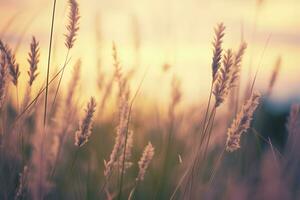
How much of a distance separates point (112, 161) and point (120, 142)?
0.09 meters

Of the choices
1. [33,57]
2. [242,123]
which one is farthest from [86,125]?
[242,123]

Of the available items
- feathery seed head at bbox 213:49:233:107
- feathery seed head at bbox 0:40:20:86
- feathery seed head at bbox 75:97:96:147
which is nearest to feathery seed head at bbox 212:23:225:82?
feathery seed head at bbox 213:49:233:107

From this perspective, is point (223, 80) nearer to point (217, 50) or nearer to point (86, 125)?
point (217, 50)

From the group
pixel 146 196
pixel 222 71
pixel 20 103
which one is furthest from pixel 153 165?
pixel 222 71

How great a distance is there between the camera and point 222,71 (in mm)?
1805

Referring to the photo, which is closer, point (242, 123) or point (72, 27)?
point (242, 123)

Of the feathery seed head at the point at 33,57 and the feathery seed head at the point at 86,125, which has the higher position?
the feathery seed head at the point at 33,57

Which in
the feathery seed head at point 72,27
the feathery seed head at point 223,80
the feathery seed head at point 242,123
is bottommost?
the feathery seed head at point 242,123

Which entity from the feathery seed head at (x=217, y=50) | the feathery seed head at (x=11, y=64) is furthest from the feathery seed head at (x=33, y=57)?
the feathery seed head at (x=217, y=50)

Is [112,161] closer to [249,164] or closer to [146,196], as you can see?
[249,164]

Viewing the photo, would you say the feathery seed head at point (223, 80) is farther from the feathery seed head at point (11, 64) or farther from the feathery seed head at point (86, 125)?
the feathery seed head at point (11, 64)

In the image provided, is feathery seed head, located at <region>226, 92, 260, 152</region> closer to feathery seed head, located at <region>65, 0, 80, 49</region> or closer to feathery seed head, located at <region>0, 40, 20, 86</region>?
feathery seed head, located at <region>65, 0, 80, 49</region>

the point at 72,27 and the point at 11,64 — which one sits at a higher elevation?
the point at 72,27

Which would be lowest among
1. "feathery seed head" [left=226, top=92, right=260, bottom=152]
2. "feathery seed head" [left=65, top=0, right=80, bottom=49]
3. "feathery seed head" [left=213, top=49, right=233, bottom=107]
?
"feathery seed head" [left=226, top=92, right=260, bottom=152]
